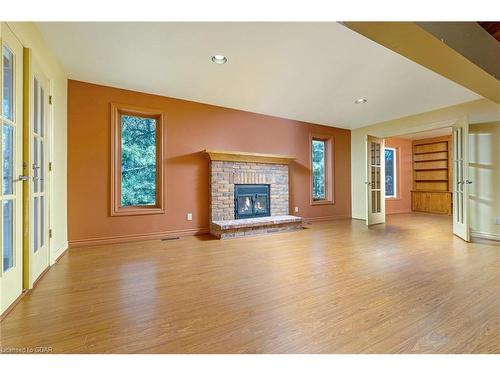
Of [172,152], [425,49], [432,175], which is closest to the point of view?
[425,49]

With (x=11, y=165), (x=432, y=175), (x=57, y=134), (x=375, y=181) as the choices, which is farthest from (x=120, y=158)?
(x=432, y=175)

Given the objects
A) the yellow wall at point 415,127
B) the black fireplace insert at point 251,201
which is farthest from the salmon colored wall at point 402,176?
the black fireplace insert at point 251,201

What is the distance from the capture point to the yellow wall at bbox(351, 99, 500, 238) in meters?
3.91

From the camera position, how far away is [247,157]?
4.48 m

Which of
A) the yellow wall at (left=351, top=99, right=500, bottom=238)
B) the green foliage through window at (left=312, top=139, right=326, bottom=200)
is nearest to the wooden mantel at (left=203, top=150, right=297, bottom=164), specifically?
the green foliage through window at (left=312, top=139, right=326, bottom=200)

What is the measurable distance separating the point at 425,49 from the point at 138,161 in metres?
3.88

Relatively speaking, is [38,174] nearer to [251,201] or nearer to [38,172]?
[38,172]

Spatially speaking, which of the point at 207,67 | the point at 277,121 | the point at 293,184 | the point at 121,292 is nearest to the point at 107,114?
the point at 207,67

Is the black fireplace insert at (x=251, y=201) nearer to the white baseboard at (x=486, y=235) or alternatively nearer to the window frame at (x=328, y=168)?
the window frame at (x=328, y=168)

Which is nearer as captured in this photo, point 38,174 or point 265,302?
point 265,302

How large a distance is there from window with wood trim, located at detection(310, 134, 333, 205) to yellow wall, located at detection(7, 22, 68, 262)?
187 inches

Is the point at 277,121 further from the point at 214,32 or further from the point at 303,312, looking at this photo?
the point at 303,312

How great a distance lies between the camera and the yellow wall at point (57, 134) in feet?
7.78
